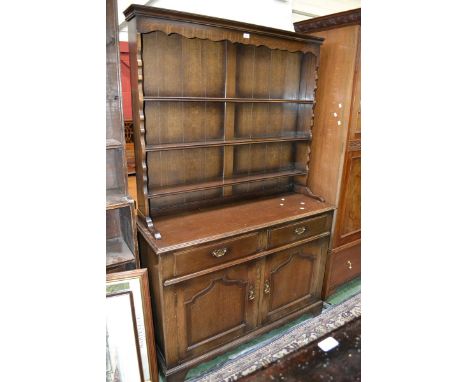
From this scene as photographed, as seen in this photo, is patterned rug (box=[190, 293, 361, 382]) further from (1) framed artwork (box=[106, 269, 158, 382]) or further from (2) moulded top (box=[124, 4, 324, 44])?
(2) moulded top (box=[124, 4, 324, 44])

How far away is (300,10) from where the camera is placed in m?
2.88

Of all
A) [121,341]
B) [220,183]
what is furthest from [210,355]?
[220,183]

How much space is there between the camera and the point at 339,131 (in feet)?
6.55

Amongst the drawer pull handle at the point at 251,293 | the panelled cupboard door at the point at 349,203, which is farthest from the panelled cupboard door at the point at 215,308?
the panelled cupboard door at the point at 349,203

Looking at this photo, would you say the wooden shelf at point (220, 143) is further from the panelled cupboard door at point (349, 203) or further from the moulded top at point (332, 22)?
the moulded top at point (332, 22)

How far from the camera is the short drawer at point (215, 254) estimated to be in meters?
1.50

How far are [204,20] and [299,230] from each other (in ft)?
4.13

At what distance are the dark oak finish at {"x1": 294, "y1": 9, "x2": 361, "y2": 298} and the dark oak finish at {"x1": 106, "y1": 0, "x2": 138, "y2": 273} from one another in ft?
4.28

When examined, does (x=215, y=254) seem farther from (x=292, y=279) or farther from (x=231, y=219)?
(x=292, y=279)

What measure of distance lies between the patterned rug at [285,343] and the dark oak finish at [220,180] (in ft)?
0.31

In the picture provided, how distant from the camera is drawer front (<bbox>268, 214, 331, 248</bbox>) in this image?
70.8 inches

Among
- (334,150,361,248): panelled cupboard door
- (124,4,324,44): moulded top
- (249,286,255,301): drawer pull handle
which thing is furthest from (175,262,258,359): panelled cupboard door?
(124,4,324,44): moulded top
